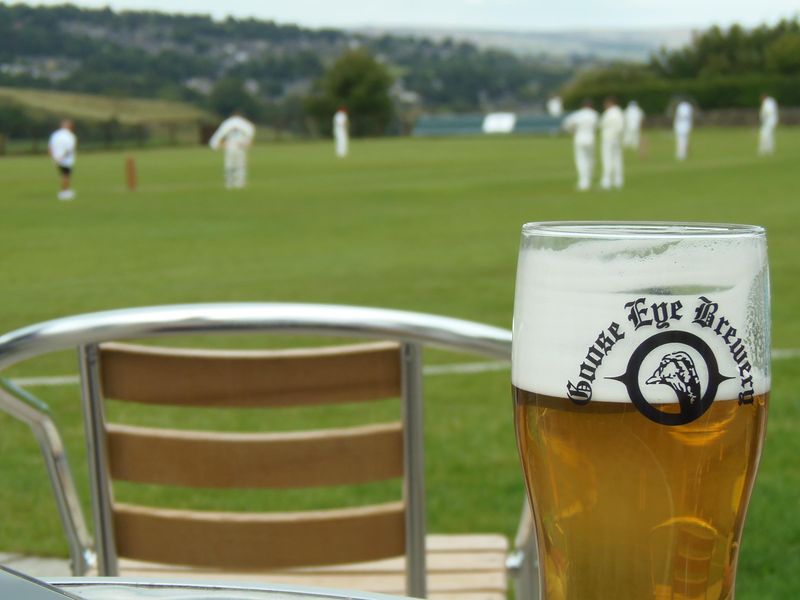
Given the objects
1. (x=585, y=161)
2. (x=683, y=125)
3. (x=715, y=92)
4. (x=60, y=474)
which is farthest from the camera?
(x=715, y=92)

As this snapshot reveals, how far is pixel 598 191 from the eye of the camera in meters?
27.1

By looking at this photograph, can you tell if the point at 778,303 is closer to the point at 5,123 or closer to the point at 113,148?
the point at 5,123

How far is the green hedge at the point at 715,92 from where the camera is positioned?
8362 centimetres

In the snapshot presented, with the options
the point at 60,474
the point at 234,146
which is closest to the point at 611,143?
the point at 234,146

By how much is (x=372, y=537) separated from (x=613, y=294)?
1372mm

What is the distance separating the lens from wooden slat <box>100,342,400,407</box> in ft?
6.28

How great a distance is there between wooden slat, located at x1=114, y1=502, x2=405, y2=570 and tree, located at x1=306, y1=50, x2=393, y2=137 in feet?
289

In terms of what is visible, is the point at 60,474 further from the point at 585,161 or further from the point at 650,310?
the point at 585,161

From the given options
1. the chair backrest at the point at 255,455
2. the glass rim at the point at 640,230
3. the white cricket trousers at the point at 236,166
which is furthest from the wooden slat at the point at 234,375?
the white cricket trousers at the point at 236,166

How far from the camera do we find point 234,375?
1.92m

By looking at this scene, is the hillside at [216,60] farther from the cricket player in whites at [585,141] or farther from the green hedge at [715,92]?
the green hedge at [715,92]

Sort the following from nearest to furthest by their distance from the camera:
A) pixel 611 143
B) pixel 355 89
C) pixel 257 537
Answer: pixel 257 537
pixel 611 143
pixel 355 89

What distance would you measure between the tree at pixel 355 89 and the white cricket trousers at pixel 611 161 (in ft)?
203

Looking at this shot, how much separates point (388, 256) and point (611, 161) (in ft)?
46.5
